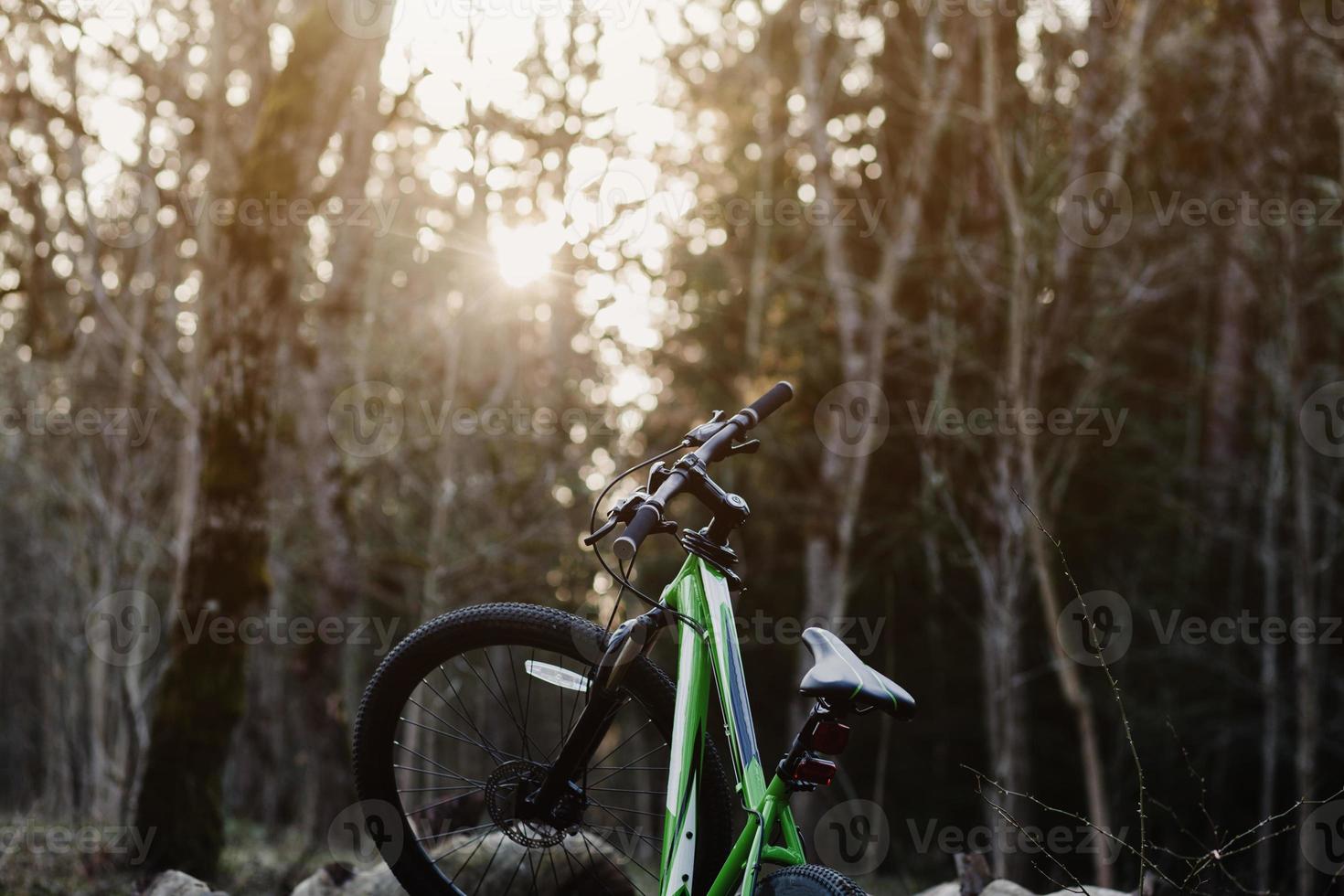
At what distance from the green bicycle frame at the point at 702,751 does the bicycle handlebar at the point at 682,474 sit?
0.24 metres

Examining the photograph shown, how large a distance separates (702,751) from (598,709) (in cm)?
30

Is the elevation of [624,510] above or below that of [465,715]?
above

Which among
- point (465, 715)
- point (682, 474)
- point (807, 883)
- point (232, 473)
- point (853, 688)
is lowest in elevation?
point (807, 883)

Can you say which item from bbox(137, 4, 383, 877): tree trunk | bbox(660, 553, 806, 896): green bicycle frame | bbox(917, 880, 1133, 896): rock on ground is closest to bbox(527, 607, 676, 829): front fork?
bbox(660, 553, 806, 896): green bicycle frame

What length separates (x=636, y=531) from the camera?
2213 millimetres

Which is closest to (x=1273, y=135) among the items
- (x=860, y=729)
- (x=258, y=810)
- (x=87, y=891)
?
(x=860, y=729)

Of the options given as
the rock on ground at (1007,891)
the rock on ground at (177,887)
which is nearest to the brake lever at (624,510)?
the rock on ground at (1007,891)

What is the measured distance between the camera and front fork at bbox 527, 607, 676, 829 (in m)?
2.67

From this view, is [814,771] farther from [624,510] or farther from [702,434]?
[702,434]

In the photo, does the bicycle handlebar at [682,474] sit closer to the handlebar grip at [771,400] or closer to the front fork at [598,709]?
the handlebar grip at [771,400]

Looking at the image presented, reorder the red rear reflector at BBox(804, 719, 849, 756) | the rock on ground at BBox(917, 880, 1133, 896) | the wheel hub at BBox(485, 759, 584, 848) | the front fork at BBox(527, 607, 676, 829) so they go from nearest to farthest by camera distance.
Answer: the red rear reflector at BBox(804, 719, 849, 756), the front fork at BBox(527, 607, 676, 829), the wheel hub at BBox(485, 759, 584, 848), the rock on ground at BBox(917, 880, 1133, 896)

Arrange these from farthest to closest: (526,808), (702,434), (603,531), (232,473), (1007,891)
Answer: (232,473)
(1007,891)
(526,808)
(702,434)
(603,531)

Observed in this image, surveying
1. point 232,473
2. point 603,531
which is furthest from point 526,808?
point 232,473

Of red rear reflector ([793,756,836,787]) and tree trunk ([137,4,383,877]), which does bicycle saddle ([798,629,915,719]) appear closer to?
red rear reflector ([793,756,836,787])
